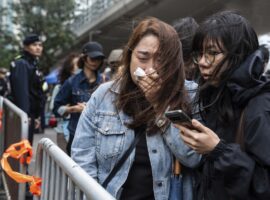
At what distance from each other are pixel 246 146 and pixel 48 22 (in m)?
24.3

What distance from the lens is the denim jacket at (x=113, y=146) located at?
234 centimetres

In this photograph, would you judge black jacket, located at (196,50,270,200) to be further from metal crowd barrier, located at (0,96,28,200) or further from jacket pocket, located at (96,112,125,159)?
metal crowd barrier, located at (0,96,28,200)

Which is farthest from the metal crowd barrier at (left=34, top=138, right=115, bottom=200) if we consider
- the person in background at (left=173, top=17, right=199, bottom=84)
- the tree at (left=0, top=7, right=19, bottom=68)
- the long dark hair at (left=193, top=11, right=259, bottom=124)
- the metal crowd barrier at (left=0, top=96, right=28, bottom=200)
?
the tree at (left=0, top=7, right=19, bottom=68)

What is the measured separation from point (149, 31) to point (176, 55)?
0.18m

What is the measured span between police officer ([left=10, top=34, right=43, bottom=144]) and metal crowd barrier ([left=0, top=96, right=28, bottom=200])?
0.20 meters

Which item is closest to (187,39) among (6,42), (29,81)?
(29,81)

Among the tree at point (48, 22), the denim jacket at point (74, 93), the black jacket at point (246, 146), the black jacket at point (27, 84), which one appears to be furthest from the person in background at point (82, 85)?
the tree at point (48, 22)

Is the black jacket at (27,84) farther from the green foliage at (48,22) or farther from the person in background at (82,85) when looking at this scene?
the green foliage at (48,22)

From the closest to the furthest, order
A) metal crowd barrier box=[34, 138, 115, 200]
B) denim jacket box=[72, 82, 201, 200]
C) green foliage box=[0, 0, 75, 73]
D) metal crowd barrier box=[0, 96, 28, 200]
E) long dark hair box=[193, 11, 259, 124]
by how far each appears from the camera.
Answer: metal crowd barrier box=[34, 138, 115, 200]
long dark hair box=[193, 11, 259, 124]
denim jacket box=[72, 82, 201, 200]
metal crowd barrier box=[0, 96, 28, 200]
green foliage box=[0, 0, 75, 73]

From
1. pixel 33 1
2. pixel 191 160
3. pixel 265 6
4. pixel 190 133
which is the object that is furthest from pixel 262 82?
pixel 33 1

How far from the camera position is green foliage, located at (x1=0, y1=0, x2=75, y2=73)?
83.5ft

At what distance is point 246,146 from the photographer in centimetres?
197

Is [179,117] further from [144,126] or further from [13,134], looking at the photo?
[13,134]

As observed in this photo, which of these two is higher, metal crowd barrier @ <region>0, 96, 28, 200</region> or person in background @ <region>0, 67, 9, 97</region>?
metal crowd barrier @ <region>0, 96, 28, 200</region>
